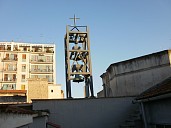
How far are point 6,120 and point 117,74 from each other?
681 inches

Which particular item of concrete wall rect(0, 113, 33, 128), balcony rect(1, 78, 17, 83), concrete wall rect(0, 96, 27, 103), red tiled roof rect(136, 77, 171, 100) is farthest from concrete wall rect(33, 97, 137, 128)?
balcony rect(1, 78, 17, 83)

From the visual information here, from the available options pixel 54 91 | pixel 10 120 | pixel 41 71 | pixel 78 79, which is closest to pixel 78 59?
pixel 78 79

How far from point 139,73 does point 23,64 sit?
4823cm

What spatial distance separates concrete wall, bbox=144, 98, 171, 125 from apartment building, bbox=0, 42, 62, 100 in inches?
2002

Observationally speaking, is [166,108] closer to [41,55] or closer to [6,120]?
[6,120]

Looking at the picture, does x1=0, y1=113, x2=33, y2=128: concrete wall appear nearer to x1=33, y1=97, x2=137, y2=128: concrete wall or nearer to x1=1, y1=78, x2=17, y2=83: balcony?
x1=33, y1=97, x2=137, y2=128: concrete wall

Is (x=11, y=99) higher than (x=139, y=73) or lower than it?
lower

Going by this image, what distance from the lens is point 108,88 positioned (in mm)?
23562

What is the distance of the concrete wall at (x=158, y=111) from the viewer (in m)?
8.41

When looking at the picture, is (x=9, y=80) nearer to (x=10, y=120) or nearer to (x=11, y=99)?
(x=11, y=99)

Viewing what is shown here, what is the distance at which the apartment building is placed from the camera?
57062mm

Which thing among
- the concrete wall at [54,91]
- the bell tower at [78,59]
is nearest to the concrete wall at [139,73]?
the bell tower at [78,59]

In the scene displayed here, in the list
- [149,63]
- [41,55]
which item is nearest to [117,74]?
[149,63]

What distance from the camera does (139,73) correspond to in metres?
18.4
